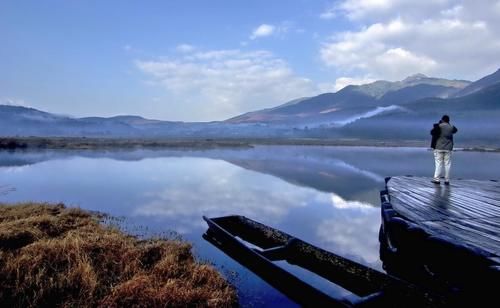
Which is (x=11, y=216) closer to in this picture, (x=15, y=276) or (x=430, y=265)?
(x=15, y=276)

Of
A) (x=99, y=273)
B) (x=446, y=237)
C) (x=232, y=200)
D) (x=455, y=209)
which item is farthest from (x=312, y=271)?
(x=232, y=200)

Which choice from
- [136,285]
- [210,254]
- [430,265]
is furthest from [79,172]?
[430,265]

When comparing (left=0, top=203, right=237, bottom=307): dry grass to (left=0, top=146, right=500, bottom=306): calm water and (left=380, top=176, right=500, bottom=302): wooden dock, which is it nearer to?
(left=0, top=146, right=500, bottom=306): calm water

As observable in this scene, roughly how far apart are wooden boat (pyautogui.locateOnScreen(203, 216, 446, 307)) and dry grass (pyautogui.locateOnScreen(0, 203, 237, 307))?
1530 mm

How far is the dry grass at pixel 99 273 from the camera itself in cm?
866

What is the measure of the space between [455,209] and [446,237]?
168 inches

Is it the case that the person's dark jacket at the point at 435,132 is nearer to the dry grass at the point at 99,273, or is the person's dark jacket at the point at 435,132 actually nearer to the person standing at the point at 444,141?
the person standing at the point at 444,141

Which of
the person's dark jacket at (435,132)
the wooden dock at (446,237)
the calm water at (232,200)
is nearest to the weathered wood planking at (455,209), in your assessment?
the wooden dock at (446,237)

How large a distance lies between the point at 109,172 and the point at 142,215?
74.5ft

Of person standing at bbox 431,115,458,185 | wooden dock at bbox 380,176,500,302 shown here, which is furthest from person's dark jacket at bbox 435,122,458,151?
wooden dock at bbox 380,176,500,302

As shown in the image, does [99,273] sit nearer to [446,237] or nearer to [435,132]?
[446,237]

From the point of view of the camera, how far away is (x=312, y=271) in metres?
12.1

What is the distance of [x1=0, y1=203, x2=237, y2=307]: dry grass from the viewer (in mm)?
8656

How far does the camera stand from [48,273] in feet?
31.6
